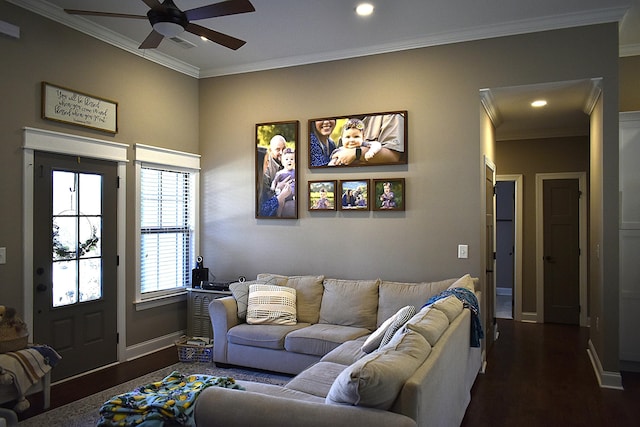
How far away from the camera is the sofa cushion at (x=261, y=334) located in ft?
14.1

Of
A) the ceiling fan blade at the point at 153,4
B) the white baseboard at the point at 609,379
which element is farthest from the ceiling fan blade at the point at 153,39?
the white baseboard at the point at 609,379

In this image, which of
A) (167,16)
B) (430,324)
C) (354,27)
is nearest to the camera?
(430,324)

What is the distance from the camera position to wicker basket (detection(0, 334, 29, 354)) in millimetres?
3305

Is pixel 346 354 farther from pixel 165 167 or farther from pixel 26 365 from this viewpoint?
pixel 165 167

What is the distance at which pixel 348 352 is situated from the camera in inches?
141

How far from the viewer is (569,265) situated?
681cm

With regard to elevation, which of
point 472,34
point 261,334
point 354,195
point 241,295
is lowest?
point 261,334

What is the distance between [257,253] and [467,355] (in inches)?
107

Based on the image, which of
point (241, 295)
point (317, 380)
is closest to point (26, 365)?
point (241, 295)

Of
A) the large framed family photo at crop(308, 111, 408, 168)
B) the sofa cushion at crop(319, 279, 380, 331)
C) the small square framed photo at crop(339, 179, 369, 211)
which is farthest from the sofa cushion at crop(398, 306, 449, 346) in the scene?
the large framed family photo at crop(308, 111, 408, 168)

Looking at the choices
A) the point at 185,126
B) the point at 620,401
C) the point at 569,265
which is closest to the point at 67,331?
the point at 185,126

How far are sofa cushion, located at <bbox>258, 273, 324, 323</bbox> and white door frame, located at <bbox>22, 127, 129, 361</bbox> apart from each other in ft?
4.89

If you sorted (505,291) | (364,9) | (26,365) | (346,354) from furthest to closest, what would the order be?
(505,291) → (364,9) → (346,354) → (26,365)

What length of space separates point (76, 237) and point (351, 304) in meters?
2.54
